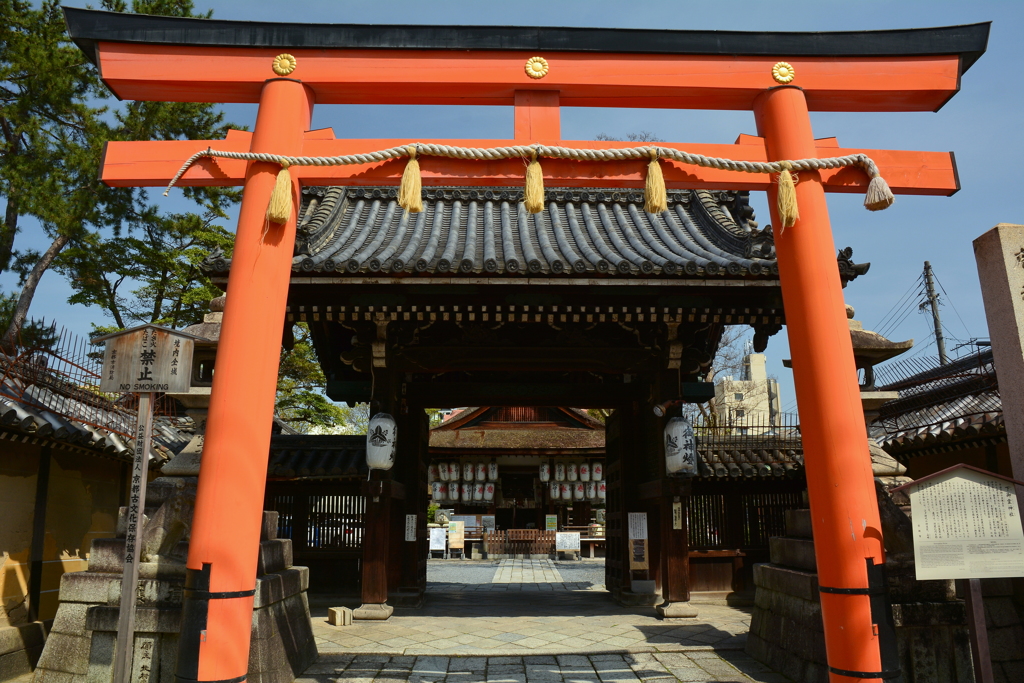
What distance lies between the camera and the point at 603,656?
6.07 meters

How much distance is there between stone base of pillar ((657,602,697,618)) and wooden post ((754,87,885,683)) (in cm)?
426

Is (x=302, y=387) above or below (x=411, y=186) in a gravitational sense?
above

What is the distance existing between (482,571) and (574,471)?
4674 mm

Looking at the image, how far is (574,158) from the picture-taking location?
4.29 meters

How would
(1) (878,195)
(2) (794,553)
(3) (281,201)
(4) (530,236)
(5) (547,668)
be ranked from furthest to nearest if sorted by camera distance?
(4) (530,236)
(2) (794,553)
(5) (547,668)
(1) (878,195)
(3) (281,201)

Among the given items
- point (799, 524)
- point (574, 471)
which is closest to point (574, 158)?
point (799, 524)

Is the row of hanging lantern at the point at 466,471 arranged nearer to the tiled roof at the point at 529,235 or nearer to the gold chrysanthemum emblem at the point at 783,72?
the tiled roof at the point at 529,235

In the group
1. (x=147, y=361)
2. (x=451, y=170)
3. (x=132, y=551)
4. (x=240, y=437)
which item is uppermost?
(x=451, y=170)

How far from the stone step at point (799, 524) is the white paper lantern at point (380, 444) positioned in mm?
4621

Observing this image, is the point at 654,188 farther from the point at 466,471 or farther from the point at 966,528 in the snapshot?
the point at 466,471

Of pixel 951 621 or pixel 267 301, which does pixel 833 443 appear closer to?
pixel 951 621

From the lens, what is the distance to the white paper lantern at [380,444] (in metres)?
7.97

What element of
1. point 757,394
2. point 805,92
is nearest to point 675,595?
point 805,92

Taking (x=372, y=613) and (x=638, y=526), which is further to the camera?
(x=638, y=526)
